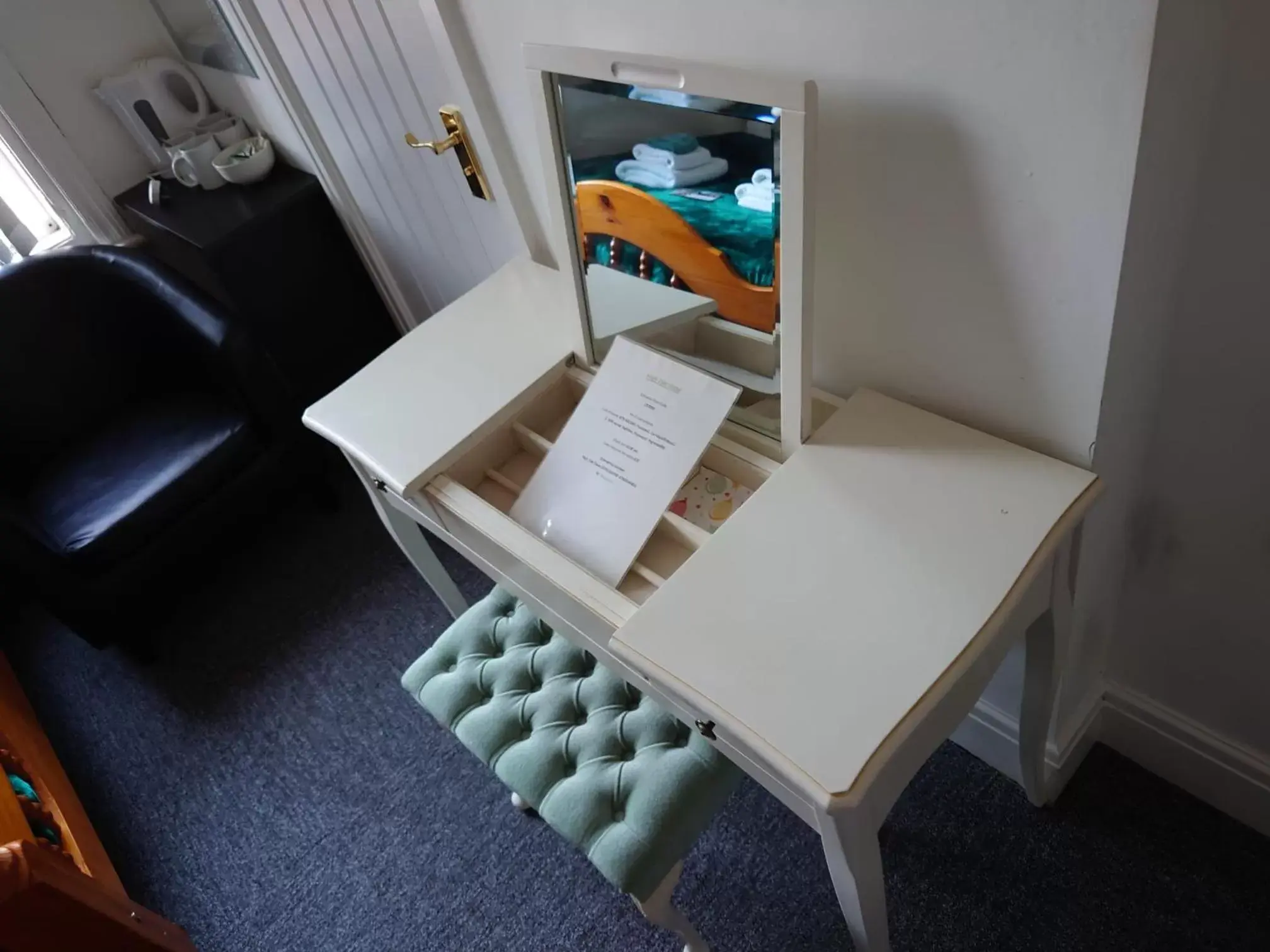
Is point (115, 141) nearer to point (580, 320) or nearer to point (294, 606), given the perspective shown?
point (294, 606)

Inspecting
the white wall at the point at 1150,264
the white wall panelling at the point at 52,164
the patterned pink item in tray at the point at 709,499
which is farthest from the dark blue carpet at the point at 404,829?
the white wall panelling at the point at 52,164

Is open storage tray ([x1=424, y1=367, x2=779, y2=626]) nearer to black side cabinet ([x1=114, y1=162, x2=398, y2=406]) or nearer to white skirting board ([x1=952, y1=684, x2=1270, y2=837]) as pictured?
white skirting board ([x1=952, y1=684, x2=1270, y2=837])

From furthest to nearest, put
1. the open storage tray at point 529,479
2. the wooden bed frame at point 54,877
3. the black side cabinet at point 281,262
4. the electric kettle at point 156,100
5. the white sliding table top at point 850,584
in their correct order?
the electric kettle at point 156,100 < the black side cabinet at point 281,262 < the wooden bed frame at point 54,877 < the open storage tray at point 529,479 < the white sliding table top at point 850,584

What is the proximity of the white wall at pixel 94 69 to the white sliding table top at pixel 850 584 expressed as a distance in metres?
1.47

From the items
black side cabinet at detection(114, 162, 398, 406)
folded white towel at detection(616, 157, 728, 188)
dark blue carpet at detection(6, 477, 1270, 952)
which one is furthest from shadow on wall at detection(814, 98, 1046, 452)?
black side cabinet at detection(114, 162, 398, 406)

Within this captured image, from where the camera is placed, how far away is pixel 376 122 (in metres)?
1.52

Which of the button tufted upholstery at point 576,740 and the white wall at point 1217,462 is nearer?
the white wall at point 1217,462

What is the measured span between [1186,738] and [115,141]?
2.52 m

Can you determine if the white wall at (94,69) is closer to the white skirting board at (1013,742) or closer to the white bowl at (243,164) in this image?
the white bowl at (243,164)

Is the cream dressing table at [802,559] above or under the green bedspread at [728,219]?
under

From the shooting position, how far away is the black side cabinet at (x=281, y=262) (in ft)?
6.06

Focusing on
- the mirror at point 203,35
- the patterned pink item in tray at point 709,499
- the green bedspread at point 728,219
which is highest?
the mirror at point 203,35

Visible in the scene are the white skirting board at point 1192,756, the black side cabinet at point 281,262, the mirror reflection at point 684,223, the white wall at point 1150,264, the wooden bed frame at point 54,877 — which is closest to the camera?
the white wall at point 1150,264

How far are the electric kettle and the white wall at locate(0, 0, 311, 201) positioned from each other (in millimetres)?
38
